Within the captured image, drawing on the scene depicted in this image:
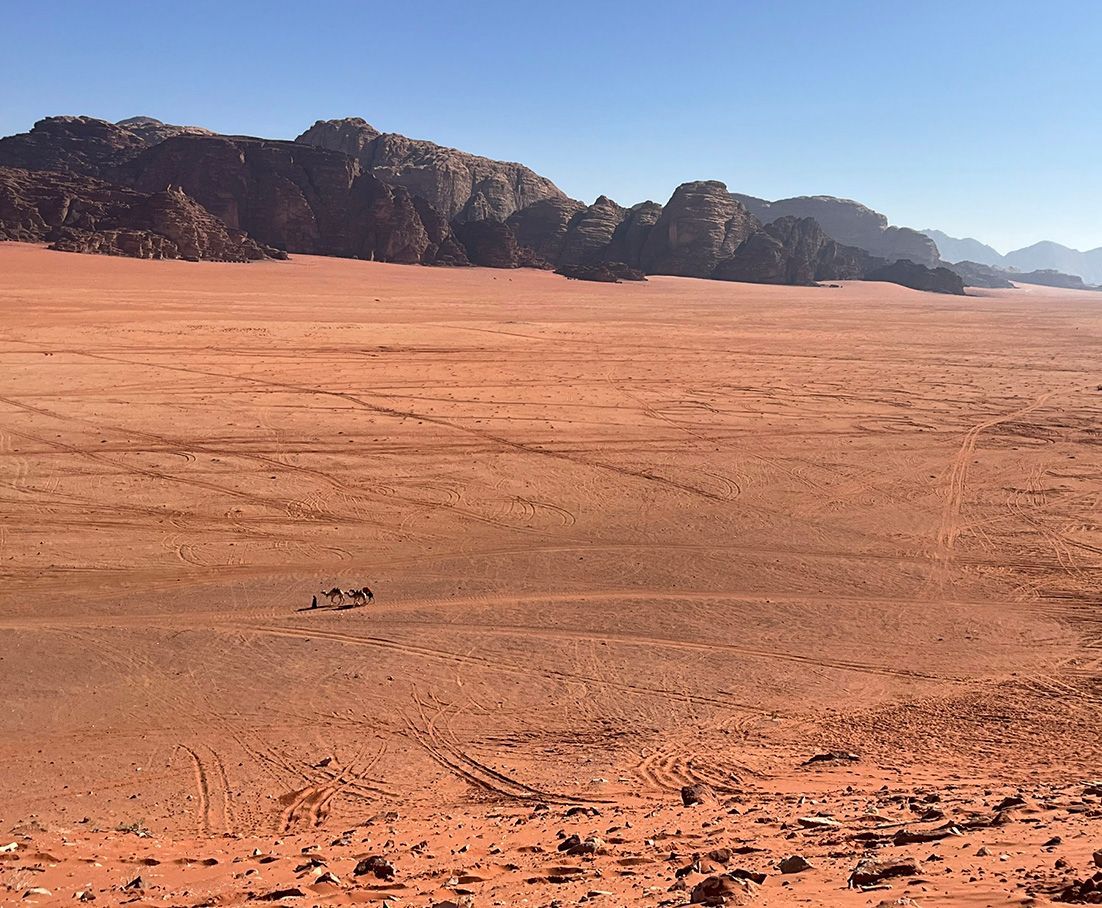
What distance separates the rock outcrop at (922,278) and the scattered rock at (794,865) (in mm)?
117917

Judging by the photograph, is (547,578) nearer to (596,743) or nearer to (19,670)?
(596,743)

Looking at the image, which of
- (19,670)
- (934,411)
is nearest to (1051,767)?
(19,670)

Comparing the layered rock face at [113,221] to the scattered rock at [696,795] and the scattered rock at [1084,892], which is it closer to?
the scattered rock at [696,795]

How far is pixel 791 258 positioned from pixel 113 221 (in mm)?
70093

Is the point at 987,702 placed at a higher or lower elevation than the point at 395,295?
lower

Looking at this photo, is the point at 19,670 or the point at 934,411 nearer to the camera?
the point at 19,670

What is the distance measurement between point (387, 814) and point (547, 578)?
5281 millimetres

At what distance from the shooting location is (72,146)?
90125mm

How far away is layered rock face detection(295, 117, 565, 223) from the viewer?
10100cm

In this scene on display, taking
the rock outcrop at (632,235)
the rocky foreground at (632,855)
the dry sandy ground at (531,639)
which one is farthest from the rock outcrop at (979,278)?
the rocky foreground at (632,855)

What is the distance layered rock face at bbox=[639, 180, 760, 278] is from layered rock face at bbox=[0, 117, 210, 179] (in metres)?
54.9

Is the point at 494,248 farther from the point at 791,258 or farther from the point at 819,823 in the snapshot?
the point at 819,823

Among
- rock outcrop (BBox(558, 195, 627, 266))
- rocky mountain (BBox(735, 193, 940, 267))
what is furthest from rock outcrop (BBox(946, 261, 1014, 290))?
rock outcrop (BBox(558, 195, 627, 266))

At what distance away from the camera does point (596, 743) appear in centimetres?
756
